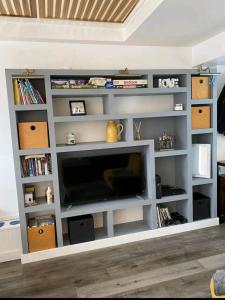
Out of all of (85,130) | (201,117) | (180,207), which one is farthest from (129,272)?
(201,117)

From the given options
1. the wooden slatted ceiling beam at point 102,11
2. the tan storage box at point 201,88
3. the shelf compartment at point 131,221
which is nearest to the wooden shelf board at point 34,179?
the shelf compartment at point 131,221

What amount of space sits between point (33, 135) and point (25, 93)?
0.44 metres

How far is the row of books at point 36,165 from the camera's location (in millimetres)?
2514

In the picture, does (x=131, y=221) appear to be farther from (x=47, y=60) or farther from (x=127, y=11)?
(x=127, y=11)

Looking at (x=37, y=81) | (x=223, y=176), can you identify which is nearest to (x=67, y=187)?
(x=37, y=81)

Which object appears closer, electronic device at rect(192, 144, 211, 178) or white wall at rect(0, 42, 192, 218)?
white wall at rect(0, 42, 192, 218)

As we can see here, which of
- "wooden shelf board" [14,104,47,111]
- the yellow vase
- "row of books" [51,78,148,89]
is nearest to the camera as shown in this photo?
"wooden shelf board" [14,104,47,111]

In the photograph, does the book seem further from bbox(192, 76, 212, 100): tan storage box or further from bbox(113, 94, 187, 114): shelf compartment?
bbox(192, 76, 212, 100): tan storage box

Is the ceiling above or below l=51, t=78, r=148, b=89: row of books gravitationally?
above

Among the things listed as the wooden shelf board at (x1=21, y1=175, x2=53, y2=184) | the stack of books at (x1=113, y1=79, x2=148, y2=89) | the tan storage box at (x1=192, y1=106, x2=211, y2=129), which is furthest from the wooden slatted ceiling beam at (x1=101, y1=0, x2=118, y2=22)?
the wooden shelf board at (x1=21, y1=175, x2=53, y2=184)

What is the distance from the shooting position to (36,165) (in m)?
2.54

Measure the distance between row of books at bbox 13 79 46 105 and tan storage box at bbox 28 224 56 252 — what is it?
1.34 metres

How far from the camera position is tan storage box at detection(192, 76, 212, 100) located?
2932 millimetres

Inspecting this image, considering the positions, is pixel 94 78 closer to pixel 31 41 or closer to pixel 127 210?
pixel 31 41
